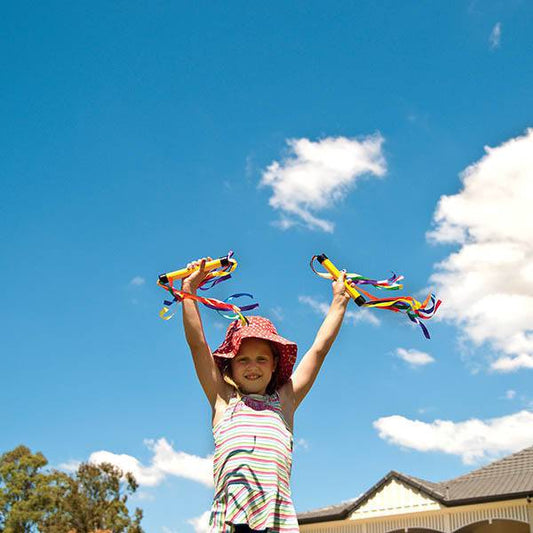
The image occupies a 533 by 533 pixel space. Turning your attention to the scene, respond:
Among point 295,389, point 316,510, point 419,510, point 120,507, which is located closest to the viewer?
point 295,389

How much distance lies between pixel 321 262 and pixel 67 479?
34.1 m

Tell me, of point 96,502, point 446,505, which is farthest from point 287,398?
point 96,502

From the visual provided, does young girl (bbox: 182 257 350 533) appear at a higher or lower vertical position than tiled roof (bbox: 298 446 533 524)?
lower

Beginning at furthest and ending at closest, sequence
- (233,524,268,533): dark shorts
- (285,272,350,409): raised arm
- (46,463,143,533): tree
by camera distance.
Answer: (46,463,143,533): tree < (285,272,350,409): raised arm < (233,524,268,533): dark shorts

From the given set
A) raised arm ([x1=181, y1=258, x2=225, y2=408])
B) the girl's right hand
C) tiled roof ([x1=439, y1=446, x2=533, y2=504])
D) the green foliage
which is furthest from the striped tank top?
the green foliage

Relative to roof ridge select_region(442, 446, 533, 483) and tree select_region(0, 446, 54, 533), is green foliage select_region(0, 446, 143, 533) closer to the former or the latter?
tree select_region(0, 446, 54, 533)

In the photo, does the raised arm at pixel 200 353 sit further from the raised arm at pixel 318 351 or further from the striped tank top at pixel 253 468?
the raised arm at pixel 318 351

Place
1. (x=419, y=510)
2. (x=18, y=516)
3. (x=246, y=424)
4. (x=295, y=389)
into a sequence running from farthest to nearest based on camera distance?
(x=18, y=516) → (x=419, y=510) → (x=295, y=389) → (x=246, y=424)

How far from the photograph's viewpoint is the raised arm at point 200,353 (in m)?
3.72

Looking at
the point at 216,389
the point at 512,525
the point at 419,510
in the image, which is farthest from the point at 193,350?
the point at 512,525

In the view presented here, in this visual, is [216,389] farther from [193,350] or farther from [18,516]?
[18,516]

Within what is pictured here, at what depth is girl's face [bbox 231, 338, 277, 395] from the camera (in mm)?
3764

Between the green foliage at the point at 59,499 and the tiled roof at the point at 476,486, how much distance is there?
1438 cm

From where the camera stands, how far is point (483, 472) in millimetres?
20484
